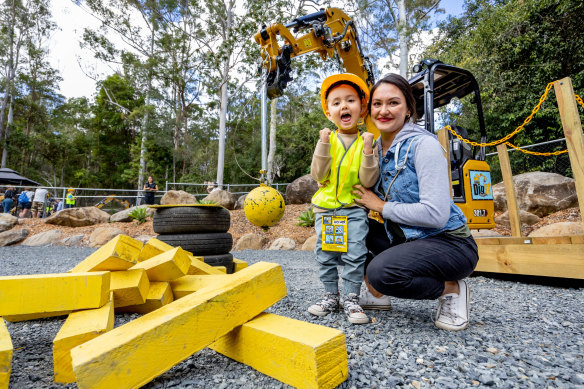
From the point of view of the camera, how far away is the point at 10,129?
2595cm

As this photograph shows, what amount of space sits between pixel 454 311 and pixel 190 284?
1574 millimetres

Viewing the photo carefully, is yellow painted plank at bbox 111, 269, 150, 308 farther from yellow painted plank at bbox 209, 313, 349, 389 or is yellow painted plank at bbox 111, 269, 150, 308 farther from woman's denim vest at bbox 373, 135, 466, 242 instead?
woman's denim vest at bbox 373, 135, 466, 242

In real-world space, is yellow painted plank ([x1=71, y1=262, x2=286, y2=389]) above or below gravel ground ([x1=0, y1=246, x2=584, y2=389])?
above

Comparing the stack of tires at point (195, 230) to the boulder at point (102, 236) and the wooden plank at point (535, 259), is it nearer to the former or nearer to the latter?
the wooden plank at point (535, 259)

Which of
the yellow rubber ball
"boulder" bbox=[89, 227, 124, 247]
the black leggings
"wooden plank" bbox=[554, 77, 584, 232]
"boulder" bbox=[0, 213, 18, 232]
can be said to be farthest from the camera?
"boulder" bbox=[0, 213, 18, 232]

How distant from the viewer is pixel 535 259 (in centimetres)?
296

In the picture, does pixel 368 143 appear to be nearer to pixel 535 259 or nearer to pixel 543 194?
pixel 535 259

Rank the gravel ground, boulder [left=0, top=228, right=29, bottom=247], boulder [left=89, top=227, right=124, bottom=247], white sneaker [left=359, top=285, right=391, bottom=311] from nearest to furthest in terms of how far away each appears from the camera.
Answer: the gravel ground
white sneaker [left=359, top=285, right=391, bottom=311]
boulder [left=89, top=227, right=124, bottom=247]
boulder [left=0, top=228, right=29, bottom=247]

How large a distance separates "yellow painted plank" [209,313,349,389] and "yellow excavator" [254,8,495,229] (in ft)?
10.4

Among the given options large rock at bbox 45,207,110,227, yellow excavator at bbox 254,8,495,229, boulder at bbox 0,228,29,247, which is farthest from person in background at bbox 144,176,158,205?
yellow excavator at bbox 254,8,495,229

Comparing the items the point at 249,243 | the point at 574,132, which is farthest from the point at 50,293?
the point at 249,243

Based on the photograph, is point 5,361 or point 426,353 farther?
point 426,353

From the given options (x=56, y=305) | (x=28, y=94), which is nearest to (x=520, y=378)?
(x=56, y=305)

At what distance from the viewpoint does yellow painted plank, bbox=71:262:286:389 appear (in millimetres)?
936
